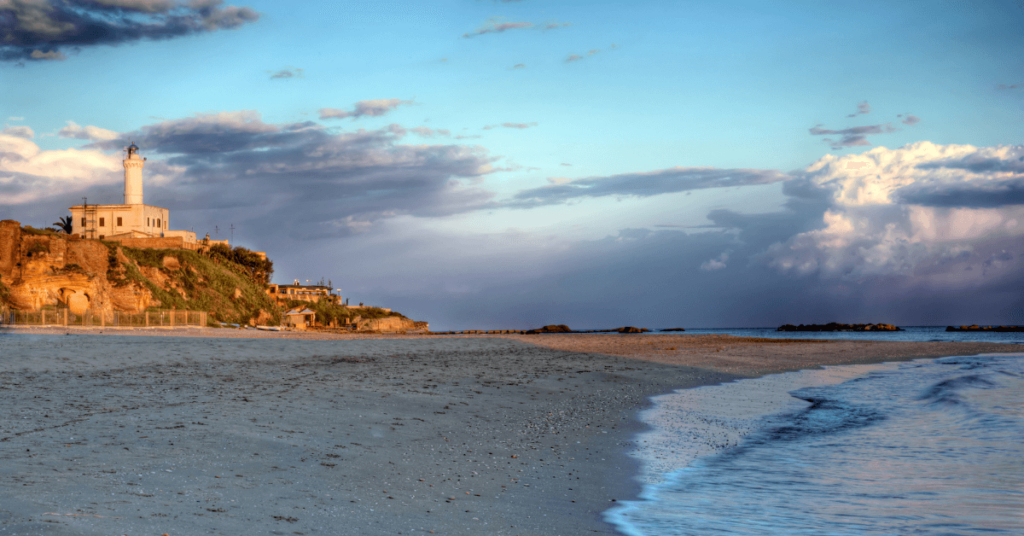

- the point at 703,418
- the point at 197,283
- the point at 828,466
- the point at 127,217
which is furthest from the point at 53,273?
the point at 828,466

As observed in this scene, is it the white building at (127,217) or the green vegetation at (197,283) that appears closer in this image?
the green vegetation at (197,283)

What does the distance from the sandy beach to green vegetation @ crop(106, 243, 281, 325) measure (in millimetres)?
50131

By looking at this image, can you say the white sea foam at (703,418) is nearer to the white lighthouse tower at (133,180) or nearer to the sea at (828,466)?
the sea at (828,466)

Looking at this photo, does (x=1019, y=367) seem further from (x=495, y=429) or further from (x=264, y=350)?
(x=264, y=350)

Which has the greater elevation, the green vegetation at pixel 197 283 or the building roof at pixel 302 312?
the green vegetation at pixel 197 283

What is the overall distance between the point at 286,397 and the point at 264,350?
16.0 metres

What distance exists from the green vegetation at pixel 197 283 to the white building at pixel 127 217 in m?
13.2

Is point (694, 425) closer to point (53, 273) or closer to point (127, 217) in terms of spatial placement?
point (53, 273)

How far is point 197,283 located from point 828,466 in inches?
2894

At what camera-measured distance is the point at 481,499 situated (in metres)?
6.48

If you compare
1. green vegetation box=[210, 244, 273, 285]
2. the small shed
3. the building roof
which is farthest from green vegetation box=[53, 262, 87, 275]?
green vegetation box=[210, 244, 273, 285]

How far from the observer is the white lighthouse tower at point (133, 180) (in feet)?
296

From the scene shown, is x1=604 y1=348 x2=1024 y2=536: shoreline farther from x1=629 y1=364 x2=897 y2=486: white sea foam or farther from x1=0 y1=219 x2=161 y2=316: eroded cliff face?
x1=0 y1=219 x2=161 y2=316: eroded cliff face

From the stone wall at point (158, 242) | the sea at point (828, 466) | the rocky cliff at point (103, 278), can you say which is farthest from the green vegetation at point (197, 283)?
the sea at point (828, 466)
